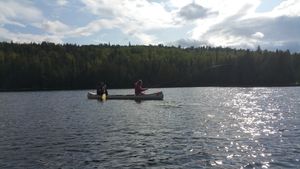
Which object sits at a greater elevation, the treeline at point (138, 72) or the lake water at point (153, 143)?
the treeline at point (138, 72)

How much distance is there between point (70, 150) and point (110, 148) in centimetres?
229

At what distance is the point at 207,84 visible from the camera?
6777 inches

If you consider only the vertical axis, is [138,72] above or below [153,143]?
above

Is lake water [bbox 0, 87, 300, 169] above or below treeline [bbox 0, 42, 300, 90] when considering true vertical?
below

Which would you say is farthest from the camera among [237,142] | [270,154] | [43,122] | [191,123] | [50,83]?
[50,83]

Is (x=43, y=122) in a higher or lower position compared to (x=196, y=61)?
lower

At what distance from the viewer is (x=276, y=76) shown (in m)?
168

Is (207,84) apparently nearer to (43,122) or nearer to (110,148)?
(43,122)

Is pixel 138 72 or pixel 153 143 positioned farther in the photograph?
pixel 138 72

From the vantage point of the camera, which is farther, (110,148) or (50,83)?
(50,83)

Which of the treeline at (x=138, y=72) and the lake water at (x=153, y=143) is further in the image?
the treeline at (x=138, y=72)

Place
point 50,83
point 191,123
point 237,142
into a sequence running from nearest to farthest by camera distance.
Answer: point 237,142, point 191,123, point 50,83

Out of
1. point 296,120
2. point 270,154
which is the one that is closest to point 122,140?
point 270,154

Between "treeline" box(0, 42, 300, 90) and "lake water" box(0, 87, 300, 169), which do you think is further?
"treeline" box(0, 42, 300, 90)
